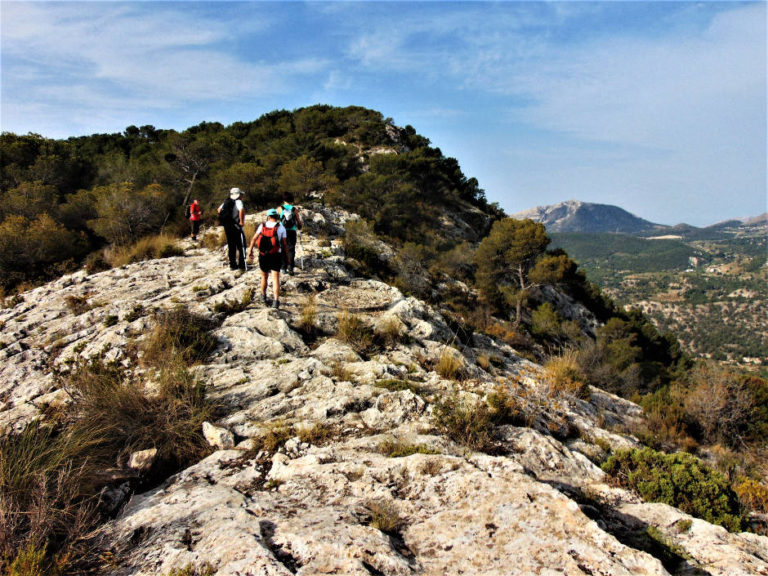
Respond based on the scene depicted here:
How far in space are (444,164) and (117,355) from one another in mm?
39772

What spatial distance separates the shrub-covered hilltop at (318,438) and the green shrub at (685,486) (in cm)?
2

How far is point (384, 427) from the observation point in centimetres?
423

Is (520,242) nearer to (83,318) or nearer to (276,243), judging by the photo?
(276,243)

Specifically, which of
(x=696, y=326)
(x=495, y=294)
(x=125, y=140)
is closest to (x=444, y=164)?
(x=495, y=294)

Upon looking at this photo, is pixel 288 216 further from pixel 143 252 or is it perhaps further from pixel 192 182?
pixel 192 182

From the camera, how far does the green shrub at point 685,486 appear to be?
3.33 meters

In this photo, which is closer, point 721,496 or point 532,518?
point 532,518

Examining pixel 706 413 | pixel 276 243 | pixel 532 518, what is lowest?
pixel 706 413

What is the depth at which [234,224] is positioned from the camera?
9336 mm

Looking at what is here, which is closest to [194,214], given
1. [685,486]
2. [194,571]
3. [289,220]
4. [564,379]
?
[289,220]

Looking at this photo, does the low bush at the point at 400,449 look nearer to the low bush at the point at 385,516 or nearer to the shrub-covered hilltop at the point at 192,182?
the low bush at the point at 385,516

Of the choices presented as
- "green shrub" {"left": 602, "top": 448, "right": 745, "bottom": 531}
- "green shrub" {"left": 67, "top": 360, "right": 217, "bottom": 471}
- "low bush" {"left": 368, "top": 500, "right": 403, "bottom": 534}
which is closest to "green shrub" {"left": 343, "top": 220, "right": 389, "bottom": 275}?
"green shrub" {"left": 67, "top": 360, "right": 217, "bottom": 471}

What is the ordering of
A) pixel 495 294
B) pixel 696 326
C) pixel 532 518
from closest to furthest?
1. pixel 532 518
2. pixel 495 294
3. pixel 696 326

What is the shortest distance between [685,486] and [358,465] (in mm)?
3254
